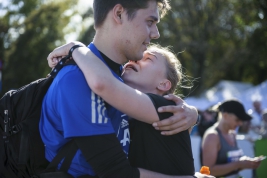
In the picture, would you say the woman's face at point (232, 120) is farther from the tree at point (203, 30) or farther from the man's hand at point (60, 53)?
the tree at point (203, 30)

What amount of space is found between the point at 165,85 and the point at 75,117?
83cm

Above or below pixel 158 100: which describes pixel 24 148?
below

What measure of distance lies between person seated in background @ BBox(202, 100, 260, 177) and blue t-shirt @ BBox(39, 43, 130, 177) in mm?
3635

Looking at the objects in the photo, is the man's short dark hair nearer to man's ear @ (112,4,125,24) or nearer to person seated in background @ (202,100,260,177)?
man's ear @ (112,4,125,24)

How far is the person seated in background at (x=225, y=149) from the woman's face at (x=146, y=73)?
10.8 ft

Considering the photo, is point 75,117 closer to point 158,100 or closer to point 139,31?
point 158,100

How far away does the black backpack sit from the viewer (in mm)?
2318

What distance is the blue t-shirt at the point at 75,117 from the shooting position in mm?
2115

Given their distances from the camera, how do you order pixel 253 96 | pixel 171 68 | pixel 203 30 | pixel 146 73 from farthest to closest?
pixel 203 30, pixel 253 96, pixel 171 68, pixel 146 73

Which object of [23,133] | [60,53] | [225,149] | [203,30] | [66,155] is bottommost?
[225,149]

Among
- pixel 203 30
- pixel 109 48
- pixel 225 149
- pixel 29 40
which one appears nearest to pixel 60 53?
pixel 109 48

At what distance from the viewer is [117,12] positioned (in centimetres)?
241

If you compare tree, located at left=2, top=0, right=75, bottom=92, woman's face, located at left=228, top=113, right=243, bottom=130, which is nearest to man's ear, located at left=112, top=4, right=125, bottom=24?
woman's face, located at left=228, top=113, right=243, bottom=130

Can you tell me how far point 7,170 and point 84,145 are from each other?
1.92ft
